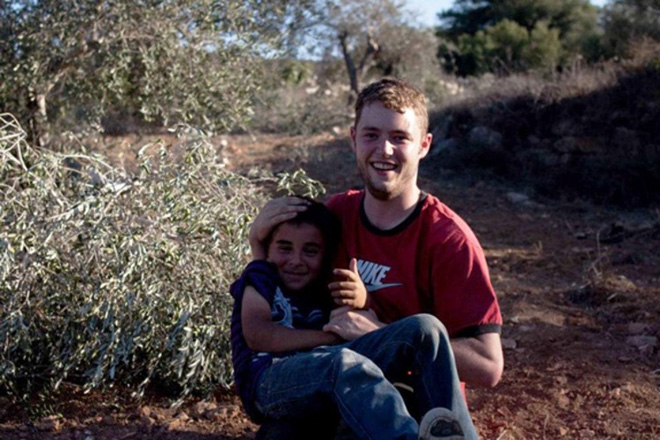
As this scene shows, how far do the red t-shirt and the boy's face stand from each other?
8 cm

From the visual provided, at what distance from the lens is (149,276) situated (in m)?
3.49

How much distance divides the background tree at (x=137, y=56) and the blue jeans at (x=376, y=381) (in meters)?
4.61

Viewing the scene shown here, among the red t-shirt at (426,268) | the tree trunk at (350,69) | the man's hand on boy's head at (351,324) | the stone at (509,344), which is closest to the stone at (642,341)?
the stone at (509,344)

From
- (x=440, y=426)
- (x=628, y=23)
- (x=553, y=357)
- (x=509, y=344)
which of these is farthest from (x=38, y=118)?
(x=628, y=23)

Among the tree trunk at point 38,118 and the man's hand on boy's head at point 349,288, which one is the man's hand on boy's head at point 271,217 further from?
the tree trunk at point 38,118

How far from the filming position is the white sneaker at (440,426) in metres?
2.06

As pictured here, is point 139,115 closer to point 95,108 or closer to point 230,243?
point 95,108

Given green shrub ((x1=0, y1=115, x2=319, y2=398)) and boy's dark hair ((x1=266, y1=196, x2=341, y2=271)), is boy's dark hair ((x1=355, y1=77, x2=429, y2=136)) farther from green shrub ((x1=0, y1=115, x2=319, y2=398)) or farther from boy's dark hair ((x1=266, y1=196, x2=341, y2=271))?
green shrub ((x1=0, y1=115, x2=319, y2=398))

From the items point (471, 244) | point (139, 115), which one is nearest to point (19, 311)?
point (471, 244)

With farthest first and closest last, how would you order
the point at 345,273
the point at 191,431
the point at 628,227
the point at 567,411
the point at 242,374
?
the point at 628,227, the point at 567,411, the point at 191,431, the point at 242,374, the point at 345,273

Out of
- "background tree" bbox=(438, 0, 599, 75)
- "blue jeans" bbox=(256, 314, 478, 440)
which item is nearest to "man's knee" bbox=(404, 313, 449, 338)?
"blue jeans" bbox=(256, 314, 478, 440)

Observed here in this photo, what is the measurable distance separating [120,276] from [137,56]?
4.04 meters

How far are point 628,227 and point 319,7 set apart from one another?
3607 mm

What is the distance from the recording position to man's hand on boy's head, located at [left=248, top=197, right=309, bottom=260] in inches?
107
